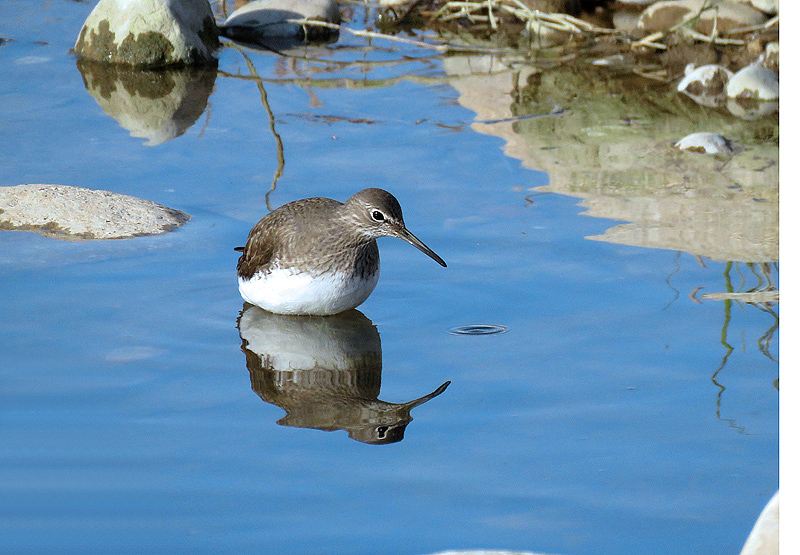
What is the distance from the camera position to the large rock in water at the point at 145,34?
36.4 ft

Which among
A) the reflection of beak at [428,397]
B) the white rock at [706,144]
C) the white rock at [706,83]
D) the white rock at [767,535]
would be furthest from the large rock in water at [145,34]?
the white rock at [767,535]

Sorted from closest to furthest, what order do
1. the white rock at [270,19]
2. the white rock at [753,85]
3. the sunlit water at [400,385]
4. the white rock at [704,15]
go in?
the sunlit water at [400,385] → the white rock at [753,85] → the white rock at [704,15] → the white rock at [270,19]

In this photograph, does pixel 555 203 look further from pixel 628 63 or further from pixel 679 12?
pixel 679 12

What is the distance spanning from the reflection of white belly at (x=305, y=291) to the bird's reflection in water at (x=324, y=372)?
5.4 inches

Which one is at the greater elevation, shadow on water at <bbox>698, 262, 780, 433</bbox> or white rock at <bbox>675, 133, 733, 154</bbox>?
white rock at <bbox>675, 133, 733, 154</bbox>

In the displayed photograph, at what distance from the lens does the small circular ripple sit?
572cm

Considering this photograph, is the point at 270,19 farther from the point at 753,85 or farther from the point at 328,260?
the point at 328,260

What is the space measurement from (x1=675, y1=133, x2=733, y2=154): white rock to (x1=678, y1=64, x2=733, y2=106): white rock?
172cm

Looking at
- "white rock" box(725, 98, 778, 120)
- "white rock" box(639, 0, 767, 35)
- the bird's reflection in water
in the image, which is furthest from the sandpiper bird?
"white rock" box(639, 0, 767, 35)

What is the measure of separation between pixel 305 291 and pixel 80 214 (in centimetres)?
213

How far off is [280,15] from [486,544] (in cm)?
988

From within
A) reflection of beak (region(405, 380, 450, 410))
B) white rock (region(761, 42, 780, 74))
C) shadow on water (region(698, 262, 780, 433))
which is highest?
white rock (region(761, 42, 780, 74))

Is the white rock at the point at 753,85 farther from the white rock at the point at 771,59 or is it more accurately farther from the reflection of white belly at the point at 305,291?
the reflection of white belly at the point at 305,291

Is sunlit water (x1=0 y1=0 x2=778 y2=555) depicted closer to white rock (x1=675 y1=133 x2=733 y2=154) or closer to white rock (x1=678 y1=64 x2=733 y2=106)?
white rock (x1=675 y1=133 x2=733 y2=154)
